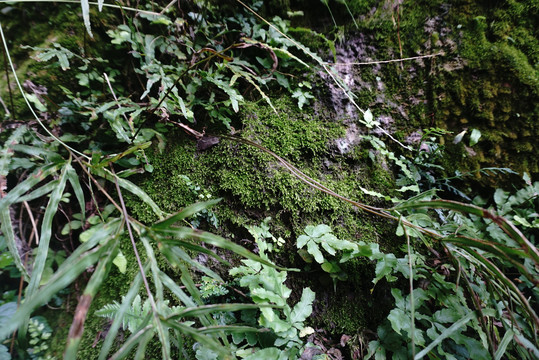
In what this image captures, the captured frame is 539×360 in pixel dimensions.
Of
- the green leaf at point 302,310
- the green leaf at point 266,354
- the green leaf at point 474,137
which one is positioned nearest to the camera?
the green leaf at point 266,354

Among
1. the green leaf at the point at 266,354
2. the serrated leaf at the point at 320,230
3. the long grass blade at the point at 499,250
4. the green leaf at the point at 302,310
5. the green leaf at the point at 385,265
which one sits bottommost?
the green leaf at the point at 266,354

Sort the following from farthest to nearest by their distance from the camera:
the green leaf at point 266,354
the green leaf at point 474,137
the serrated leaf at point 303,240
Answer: the green leaf at point 474,137, the serrated leaf at point 303,240, the green leaf at point 266,354

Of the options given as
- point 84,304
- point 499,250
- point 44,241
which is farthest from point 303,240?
point 44,241

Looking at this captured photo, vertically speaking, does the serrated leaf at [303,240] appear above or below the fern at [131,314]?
above

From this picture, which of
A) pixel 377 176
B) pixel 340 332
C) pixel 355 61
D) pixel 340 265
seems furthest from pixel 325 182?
pixel 355 61

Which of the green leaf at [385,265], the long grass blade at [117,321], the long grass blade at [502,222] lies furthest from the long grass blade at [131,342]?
the long grass blade at [502,222]

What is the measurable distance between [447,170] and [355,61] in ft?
3.31

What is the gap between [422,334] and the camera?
41.2 inches

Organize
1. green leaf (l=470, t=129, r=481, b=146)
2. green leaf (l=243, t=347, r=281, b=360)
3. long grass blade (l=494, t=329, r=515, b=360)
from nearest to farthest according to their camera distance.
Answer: long grass blade (l=494, t=329, r=515, b=360) < green leaf (l=243, t=347, r=281, b=360) < green leaf (l=470, t=129, r=481, b=146)

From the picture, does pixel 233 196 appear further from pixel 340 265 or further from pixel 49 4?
pixel 49 4

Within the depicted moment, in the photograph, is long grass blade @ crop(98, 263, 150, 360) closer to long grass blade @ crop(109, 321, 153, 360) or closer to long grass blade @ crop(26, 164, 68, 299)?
long grass blade @ crop(109, 321, 153, 360)

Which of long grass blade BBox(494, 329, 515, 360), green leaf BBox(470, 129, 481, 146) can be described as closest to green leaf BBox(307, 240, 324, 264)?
long grass blade BBox(494, 329, 515, 360)

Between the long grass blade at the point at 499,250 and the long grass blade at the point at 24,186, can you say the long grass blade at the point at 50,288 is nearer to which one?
the long grass blade at the point at 24,186

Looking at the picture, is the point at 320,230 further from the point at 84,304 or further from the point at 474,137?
the point at 474,137
